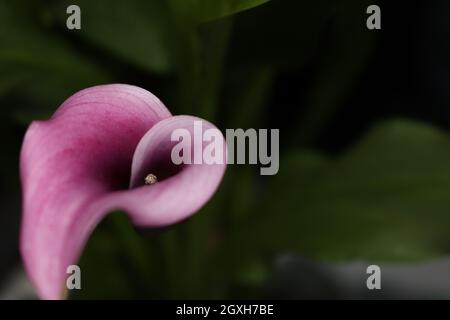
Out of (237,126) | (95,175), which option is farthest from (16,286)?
(95,175)

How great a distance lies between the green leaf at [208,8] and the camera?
30 cm

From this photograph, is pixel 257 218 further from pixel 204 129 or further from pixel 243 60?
pixel 204 129

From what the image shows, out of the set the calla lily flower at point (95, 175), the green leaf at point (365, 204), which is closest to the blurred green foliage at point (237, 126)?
the green leaf at point (365, 204)

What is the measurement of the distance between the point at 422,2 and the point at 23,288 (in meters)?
0.47

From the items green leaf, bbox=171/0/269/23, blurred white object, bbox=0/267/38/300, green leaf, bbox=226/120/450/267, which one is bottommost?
blurred white object, bbox=0/267/38/300

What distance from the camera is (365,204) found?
441mm

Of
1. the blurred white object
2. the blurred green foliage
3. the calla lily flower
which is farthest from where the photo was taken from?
the blurred white object

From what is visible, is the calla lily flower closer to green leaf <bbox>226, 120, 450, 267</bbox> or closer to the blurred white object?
green leaf <bbox>226, 120, 450, 267</bbox>

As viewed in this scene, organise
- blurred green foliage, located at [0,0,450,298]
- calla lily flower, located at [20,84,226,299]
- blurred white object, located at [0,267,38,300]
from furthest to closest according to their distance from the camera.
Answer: blurred white object, located at [0,267,38,300] → blurred green foliage, located at [0,0,450,298] → calla lily flower, located at [20,84,226,299]

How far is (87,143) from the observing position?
266 millimetres

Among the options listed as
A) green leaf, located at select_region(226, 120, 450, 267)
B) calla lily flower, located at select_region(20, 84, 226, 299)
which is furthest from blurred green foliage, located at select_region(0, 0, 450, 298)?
calla lily flower, located at select_region(20, 84, 226, 299)

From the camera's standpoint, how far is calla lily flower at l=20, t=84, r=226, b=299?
0.23 metres

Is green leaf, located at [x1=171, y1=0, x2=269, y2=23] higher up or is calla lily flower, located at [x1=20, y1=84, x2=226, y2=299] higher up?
green leaf, located at [x1=171, y1=0, x2=269, y2=23]
